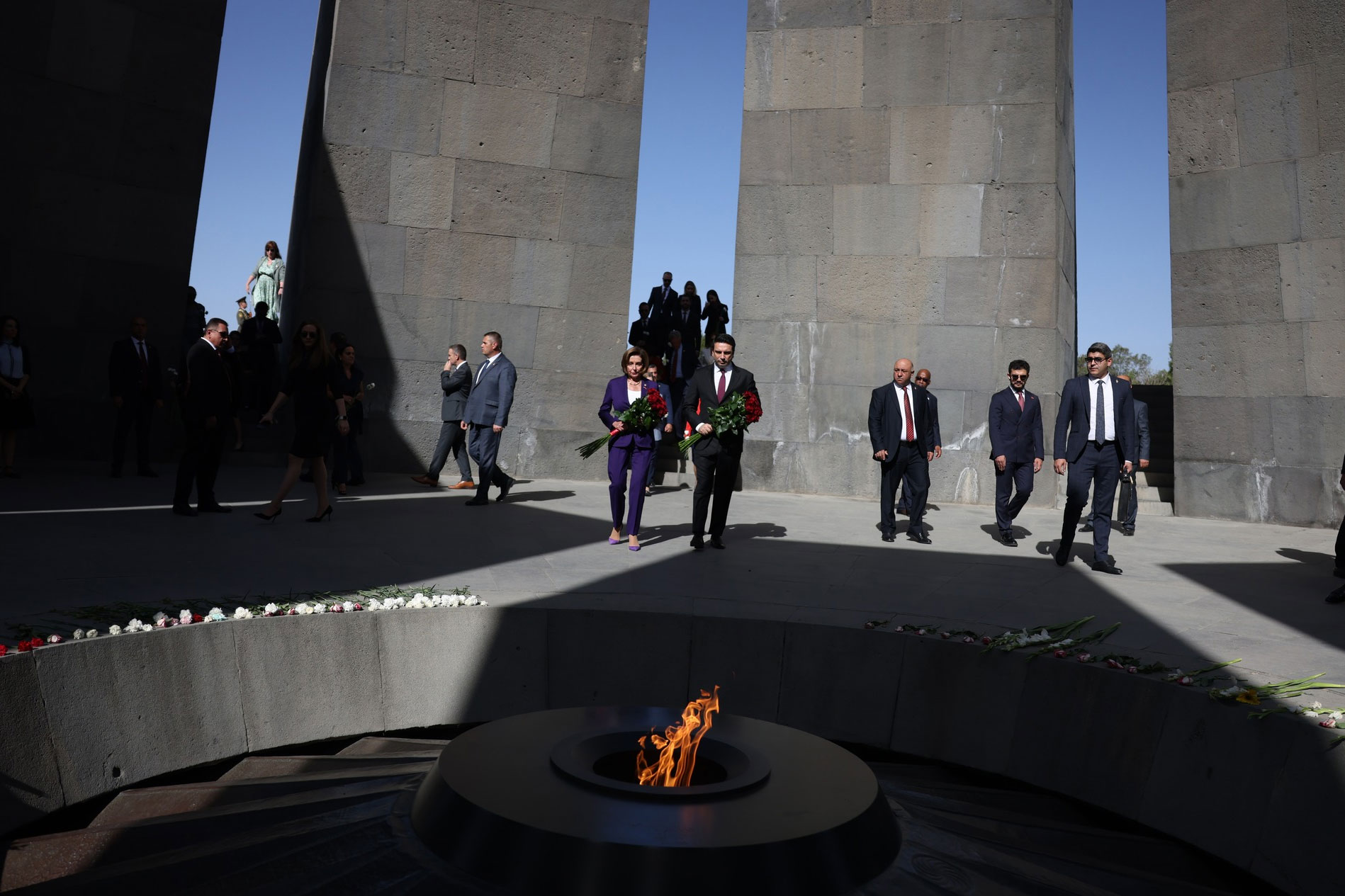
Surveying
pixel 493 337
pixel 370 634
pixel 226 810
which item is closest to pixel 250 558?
pixel 370 634

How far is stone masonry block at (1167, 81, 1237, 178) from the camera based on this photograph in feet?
44.0

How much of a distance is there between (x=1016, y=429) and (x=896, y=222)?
5.31 m

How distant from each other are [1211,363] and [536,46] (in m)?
10.6

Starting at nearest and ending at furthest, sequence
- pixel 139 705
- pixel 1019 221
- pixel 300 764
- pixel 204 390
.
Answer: pixel 139 705
pixel 300 764
pixel 204 390
pixel 1019 221

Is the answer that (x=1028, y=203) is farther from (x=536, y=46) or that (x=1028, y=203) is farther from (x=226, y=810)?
(x=226, y=810)

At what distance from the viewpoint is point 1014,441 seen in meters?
10.4

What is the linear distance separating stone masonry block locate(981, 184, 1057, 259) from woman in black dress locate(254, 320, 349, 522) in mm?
9510

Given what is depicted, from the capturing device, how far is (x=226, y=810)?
405cm

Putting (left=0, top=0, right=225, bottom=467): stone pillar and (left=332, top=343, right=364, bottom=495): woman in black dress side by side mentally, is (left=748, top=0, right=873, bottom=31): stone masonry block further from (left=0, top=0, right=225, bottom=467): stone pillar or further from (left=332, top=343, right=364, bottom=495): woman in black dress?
(left=332, top=343, right=364, bottom=495): woman in black dress

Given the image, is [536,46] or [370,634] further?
[536,46]

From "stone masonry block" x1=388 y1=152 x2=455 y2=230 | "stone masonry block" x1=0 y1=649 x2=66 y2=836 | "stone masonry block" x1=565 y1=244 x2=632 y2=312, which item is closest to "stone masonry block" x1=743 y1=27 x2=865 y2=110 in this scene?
"stone masonry block" x1=565 y1=244 x2=632 y2=312

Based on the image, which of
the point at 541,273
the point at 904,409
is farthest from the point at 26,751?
the point at 541,273

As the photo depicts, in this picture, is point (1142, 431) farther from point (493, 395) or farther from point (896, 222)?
point (493, 395)

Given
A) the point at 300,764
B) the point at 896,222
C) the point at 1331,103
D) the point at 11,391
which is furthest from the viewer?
the point at 896,222
